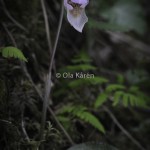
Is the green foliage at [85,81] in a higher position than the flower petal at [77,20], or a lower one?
lower

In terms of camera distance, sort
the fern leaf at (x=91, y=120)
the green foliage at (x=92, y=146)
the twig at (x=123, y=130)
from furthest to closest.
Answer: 1. the twig at (x=123, y=130)
2. the fern leaf at (x=91, y=120)
3. the green foliage at (x=92, y=146)

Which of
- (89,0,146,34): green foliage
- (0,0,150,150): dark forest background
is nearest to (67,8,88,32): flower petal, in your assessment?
(0,0,150,150): dark forest background

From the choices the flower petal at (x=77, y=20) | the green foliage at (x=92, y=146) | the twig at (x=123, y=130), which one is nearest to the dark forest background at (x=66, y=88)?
the twig at (x=123, y=130)

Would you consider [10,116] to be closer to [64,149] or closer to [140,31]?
[64,149]

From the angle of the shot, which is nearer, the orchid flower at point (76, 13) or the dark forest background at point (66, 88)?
the orchid flower at point (76, 13)

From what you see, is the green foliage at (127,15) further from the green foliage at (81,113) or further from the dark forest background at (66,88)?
the green foliage at (81,113)

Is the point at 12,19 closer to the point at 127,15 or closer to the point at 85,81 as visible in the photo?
the point at 85,81

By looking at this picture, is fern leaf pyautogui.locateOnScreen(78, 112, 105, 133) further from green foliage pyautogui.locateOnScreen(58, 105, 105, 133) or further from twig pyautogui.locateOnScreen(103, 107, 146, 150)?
twig pyautogui.locateOnScreen(103, 107, 146, 150)
